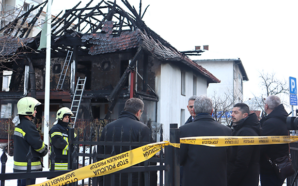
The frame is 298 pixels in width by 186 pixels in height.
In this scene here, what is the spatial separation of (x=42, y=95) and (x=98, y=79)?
3546 mm

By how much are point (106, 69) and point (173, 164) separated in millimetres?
16904

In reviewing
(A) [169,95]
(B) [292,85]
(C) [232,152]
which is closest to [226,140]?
(C) [232,152]

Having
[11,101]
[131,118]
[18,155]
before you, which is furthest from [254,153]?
[11,101]

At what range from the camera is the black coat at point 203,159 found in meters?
3.29

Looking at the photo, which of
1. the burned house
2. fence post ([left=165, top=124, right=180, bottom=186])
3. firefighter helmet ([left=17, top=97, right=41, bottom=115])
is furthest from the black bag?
the burned house

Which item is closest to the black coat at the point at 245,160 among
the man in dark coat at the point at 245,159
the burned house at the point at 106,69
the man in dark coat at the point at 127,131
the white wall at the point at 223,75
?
the man in dark coat at the point at 245,159

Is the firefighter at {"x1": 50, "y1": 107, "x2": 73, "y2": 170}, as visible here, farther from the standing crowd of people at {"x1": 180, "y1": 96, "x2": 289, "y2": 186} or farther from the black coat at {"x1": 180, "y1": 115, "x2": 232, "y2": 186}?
the black coat at {"x1": 180, "y1": 115, "x2": 232, "y2": 186}

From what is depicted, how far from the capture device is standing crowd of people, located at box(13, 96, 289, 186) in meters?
3.32

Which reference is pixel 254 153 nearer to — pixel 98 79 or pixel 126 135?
pixel 126 135

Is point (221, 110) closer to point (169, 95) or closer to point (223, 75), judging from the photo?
point (169, 95)

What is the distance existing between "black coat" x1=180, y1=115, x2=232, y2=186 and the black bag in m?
1.35

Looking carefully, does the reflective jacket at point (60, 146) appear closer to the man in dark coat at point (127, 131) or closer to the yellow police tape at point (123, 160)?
the man in dark coat at point (127, 131)

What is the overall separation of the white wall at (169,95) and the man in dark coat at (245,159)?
13972mm

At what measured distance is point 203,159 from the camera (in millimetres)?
3305
